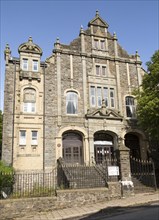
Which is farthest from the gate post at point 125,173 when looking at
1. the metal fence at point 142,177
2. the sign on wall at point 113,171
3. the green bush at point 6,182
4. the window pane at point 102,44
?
the window pane at point 102,44

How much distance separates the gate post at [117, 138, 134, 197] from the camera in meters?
13.4

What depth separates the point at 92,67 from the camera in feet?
75.8

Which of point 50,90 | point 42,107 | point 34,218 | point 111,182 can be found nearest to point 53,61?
point 50,90

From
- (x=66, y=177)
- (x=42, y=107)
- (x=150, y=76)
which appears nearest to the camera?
(x=66, y=177)

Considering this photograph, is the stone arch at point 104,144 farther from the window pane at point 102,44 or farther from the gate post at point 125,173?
the window pane at point 102,44

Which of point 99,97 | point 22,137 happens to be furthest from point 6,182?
point 99,97

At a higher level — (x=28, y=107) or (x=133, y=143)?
(x=28, y=107)

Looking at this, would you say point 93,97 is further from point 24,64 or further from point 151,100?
point 24,64

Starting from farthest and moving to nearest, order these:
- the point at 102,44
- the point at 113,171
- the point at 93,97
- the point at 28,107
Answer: the point at 102,44 → the point at 93,97 → the point at 28,107 → the point at 113,171

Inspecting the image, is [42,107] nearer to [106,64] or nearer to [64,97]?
[64,97]

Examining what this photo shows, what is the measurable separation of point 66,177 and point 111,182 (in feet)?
11.4

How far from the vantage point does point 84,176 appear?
51.8ft

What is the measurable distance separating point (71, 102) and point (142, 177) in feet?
30.9

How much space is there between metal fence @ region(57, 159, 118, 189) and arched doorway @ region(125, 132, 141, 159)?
6148 millimetres
